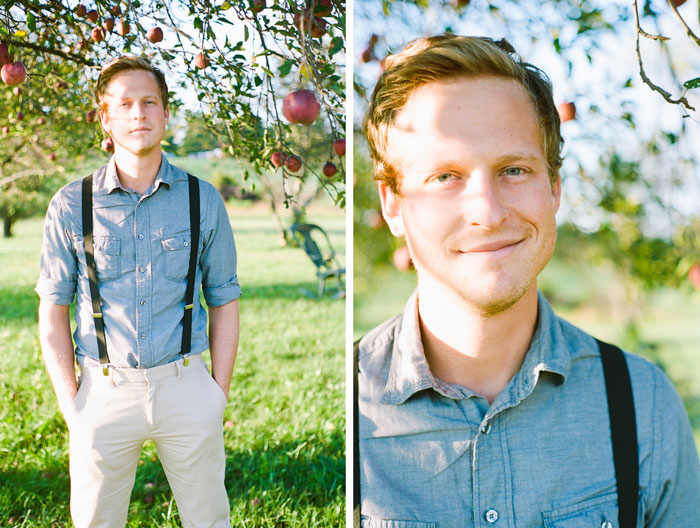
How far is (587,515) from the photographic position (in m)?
1.08

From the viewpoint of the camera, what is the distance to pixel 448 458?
3.71 feet

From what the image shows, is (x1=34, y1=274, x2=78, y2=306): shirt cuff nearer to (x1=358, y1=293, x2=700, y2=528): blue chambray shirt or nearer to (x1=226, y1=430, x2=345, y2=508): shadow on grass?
(x1=358, y1=293, x2=700, y2=528): blue chambray shirt

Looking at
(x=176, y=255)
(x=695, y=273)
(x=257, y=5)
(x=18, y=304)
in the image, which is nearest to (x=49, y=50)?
(x=257, y=5)

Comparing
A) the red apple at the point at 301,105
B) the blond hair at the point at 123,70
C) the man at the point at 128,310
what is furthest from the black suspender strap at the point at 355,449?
the blond hair at the point at 123,70

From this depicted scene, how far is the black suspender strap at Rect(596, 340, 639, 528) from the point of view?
1087 mm

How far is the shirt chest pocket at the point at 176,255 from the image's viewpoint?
149 centimetres

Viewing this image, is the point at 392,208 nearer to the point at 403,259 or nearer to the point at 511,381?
the point at 403,259

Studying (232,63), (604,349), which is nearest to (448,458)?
(604,349)

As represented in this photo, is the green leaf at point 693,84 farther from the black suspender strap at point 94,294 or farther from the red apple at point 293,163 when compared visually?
the black suspender strap at point 94,294

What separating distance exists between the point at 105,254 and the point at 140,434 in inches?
17.4

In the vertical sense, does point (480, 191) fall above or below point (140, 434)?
above

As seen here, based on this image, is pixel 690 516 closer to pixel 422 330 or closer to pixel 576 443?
pixel 576 443

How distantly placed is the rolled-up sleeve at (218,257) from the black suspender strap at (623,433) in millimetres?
922

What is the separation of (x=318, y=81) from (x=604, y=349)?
80cm
